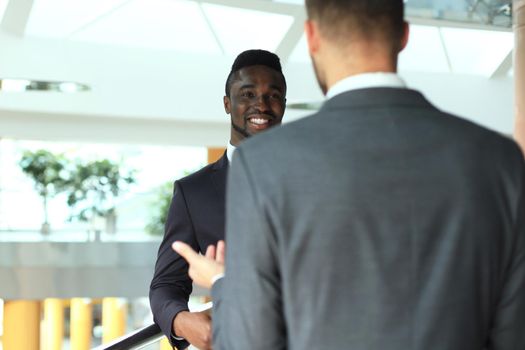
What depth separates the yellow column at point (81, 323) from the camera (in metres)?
16.5

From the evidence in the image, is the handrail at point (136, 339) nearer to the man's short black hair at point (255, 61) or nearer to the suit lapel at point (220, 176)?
the suit lapel at point (220, 176)

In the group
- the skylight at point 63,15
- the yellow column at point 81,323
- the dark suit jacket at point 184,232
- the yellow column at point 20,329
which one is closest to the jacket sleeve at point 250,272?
the dark suit jacket at point 184,232

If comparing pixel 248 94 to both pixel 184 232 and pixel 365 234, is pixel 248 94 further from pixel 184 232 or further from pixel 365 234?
pixel 365 234

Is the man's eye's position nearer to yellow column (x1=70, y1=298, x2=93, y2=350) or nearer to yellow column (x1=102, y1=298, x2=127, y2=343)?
yellow column (x1=70, y1=298, x2=93, y2=350)

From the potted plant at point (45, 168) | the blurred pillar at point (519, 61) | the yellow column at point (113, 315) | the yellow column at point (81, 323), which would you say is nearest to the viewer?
the blurred pillar at point (519, 61)

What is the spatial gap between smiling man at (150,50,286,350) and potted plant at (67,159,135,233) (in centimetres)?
1830

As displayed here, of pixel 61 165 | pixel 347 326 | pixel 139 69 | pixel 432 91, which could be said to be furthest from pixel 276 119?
pixel 61 165

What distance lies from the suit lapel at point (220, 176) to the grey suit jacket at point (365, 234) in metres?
1.06

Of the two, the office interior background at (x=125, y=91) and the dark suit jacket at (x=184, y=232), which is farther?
the office interior background at (x=125, y=91)

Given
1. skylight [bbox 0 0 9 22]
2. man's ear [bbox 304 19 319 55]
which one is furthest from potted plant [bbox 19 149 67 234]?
man's ear [bbox 304 19 319 55]

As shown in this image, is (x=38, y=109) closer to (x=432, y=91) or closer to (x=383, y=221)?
(x=432, y=91)

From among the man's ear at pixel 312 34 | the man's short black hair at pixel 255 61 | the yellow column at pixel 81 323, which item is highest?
the man's short black hair at pixel 255 61

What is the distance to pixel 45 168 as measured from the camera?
2397 centimetres

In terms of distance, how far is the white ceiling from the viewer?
14.8 meters
